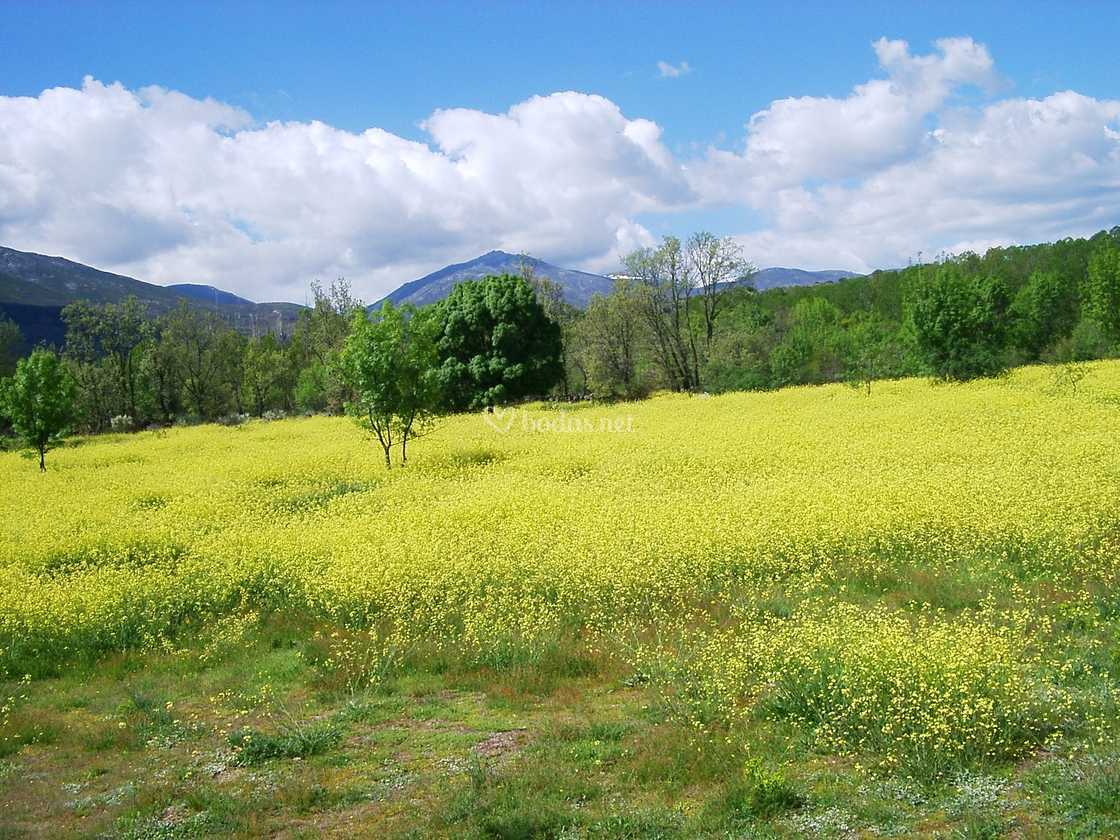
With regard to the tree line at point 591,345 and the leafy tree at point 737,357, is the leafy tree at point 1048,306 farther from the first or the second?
the leafy tree at point 737,357

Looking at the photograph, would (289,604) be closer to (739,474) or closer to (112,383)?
(739,474)

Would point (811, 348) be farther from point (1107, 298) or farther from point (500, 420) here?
point (500, 420)

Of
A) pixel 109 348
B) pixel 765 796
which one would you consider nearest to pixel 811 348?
pixel 109 348

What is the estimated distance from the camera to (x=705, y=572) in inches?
478

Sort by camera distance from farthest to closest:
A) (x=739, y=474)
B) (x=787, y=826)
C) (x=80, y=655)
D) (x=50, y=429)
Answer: (x=50, y=429), (x=739, y=474), (x=80, y=655), (x=787, y=826)

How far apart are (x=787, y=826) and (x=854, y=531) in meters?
8.69

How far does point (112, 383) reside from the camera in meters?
59.2

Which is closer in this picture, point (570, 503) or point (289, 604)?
point (289, 604)

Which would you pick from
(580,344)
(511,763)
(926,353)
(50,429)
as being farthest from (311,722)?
(580,344)

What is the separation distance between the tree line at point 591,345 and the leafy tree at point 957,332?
68 millimetres

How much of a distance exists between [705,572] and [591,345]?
162 feet

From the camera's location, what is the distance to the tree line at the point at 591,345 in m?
40.0

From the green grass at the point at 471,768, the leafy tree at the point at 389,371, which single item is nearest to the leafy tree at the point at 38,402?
the leafy tree at the point at 389,371

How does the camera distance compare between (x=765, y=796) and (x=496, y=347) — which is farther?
(x=496, y=347)
